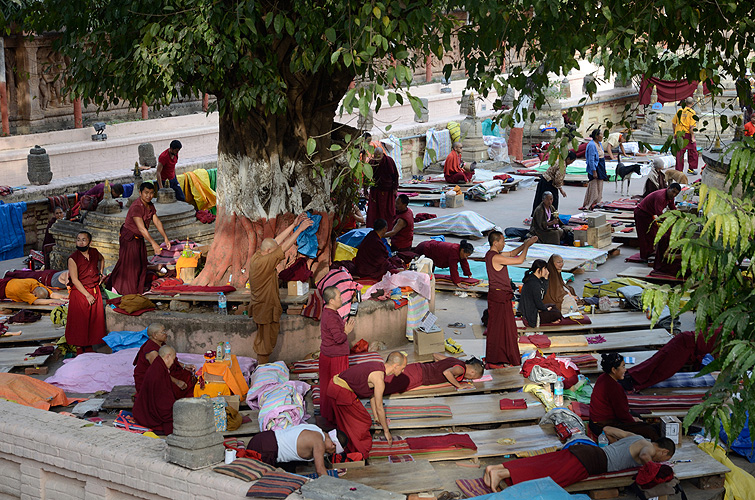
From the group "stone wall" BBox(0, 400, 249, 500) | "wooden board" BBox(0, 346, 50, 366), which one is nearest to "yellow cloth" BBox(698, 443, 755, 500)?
"stone wall" BBox(0, 400, 249, 500)

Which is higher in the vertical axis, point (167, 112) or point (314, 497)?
point (167, 112)

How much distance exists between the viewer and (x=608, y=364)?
8609 mm

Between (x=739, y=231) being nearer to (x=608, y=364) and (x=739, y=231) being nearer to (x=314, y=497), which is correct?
(x=314, y=497)

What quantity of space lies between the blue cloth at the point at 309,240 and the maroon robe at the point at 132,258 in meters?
2.12

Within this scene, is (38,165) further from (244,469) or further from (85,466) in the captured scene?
(244,469)

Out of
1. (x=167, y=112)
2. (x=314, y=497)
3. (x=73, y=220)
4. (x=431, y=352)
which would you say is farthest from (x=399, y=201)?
(x=167, y=112)

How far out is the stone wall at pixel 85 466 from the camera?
6.46 meters

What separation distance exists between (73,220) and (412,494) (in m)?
8.84

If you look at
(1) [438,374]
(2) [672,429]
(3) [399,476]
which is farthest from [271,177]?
(2) [672,429]

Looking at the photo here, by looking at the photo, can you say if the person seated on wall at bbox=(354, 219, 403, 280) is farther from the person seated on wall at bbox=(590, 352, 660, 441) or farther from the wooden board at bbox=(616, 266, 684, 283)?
the person seated on wall at bbox=(590, 352, 660, 441)

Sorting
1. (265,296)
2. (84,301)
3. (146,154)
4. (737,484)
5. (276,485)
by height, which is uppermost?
(146,154)

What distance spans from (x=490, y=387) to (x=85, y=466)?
4.43m

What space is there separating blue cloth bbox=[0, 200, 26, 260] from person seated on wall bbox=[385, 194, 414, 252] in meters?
6.50

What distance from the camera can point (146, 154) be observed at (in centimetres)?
1834
